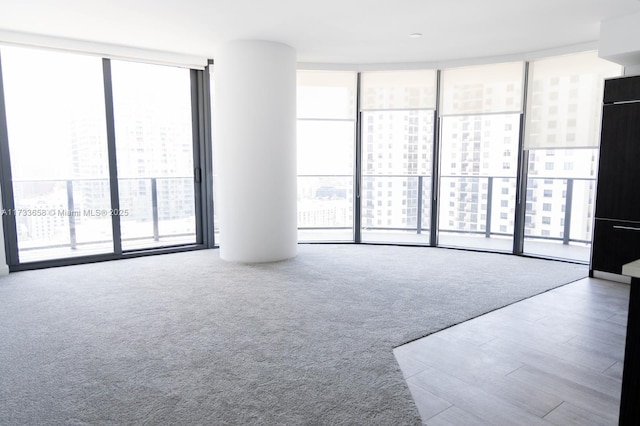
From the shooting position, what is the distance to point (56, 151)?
5270 mm

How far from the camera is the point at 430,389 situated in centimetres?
242

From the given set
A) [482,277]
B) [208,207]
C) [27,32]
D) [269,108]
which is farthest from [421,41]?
[27,32]

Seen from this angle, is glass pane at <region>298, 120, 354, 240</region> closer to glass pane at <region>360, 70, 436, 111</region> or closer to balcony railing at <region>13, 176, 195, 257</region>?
glass pane at <region>360, 70, 436, 111</region>

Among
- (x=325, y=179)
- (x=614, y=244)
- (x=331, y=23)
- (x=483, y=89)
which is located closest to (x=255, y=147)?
(x=331, y=23)

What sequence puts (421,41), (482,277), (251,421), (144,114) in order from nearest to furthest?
(251,421) → (482,277) → (421,41) → (144,114)

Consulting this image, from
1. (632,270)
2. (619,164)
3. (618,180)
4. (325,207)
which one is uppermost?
(619,164)

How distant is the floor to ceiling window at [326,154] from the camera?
637cm

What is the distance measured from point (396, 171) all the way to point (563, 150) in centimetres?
229

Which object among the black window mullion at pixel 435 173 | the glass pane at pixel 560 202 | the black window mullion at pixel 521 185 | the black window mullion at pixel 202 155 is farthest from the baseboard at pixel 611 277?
the black window mullion at pixel 202 155

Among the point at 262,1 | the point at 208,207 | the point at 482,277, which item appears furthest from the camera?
the point at 208,207

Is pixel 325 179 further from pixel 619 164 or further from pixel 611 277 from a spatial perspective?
pixel 611 277

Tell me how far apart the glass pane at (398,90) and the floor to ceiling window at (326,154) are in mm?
223

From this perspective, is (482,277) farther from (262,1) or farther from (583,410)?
(262,1)

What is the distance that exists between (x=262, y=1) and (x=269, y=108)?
155 centimetres
